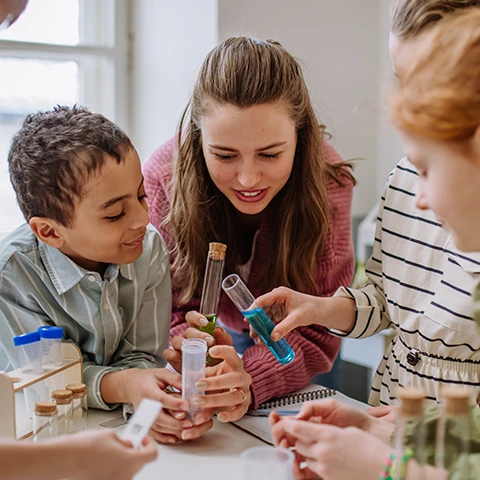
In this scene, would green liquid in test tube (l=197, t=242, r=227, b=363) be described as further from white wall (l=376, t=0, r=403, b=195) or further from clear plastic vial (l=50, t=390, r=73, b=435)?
white wall (l=376, t=0, r=403, b=195)

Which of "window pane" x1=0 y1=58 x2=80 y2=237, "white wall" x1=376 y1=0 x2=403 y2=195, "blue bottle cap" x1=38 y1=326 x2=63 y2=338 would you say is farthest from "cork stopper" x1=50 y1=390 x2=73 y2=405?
"white wall" x1=376 y1=0 x2=403 y2=195

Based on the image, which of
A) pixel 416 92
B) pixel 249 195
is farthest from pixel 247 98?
pixel 416 92

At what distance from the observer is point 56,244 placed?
1285 millimetres

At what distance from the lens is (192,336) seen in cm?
124

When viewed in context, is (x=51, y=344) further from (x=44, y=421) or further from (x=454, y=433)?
(x=454, y=433)

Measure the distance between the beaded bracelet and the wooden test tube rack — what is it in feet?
1.80

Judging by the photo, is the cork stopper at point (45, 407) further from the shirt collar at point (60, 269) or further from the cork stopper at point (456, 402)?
the cork stopper at point (456, 402)

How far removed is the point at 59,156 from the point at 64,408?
0.45 meters

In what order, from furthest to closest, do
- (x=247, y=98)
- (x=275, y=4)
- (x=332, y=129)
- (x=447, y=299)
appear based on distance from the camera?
(x=332, y=129) → (x=275, y=4) → (x=247, y=98) → (x=447, y=299)

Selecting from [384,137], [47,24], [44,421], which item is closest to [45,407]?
[44,421]

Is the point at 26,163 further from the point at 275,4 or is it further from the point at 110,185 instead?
the point at 275,4

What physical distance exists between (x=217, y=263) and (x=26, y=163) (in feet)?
1.30

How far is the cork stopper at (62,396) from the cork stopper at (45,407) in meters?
0.03

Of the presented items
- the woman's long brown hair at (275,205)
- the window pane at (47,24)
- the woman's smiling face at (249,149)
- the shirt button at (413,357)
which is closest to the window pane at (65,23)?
the window pane at (47,24)
